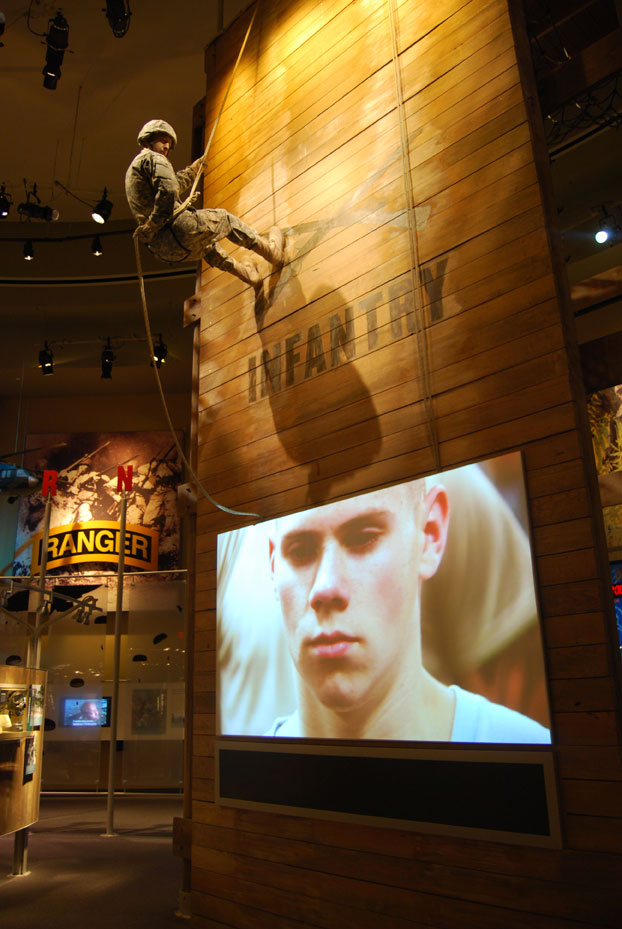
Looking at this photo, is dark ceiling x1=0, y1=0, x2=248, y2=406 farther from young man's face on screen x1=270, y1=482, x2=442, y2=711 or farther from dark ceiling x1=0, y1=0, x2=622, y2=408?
young man's face on screen x1=270, y1=482, x2=442, y2=711

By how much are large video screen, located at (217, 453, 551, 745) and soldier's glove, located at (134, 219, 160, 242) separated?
1.53 m

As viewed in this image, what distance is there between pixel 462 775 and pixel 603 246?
7.76m

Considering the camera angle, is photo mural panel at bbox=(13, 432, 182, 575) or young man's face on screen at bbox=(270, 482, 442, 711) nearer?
young man's face on screen at bbox=(270, 482, 442, 711)

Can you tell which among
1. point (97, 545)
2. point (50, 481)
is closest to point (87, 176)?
point (50, 481)

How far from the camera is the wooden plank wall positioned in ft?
7.80

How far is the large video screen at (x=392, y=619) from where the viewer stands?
8.32 ft

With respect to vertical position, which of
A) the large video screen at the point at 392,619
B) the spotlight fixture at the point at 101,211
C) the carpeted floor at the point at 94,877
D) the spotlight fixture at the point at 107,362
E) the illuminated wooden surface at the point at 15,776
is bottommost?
the carpeted floor at the point at 94,877

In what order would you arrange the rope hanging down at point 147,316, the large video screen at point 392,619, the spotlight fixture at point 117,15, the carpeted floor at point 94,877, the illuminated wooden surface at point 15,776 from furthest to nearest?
the spotlight fixture at point 117,15 < the illuminated wooden surface at point 15,776 < the carpeted floor at point 94,877 < the rope hanging down at point 147,316 < the large video screen at point 392,619

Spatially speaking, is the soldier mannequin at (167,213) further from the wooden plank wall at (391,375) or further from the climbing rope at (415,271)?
the climbing rope at (415,271)

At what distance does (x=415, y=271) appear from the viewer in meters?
3.26

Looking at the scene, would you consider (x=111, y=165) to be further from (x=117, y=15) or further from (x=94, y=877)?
(x=94, y=877)

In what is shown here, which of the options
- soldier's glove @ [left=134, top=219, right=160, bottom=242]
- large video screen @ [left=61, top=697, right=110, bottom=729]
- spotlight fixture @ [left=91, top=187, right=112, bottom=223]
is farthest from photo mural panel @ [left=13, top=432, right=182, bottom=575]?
soldier's glove @ [left=134, top=219, right=160, bottom=242]

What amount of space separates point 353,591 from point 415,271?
1.52m

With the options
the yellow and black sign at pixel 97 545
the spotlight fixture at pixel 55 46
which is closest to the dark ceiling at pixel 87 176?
the spotlight fixture at pixel 55 46
